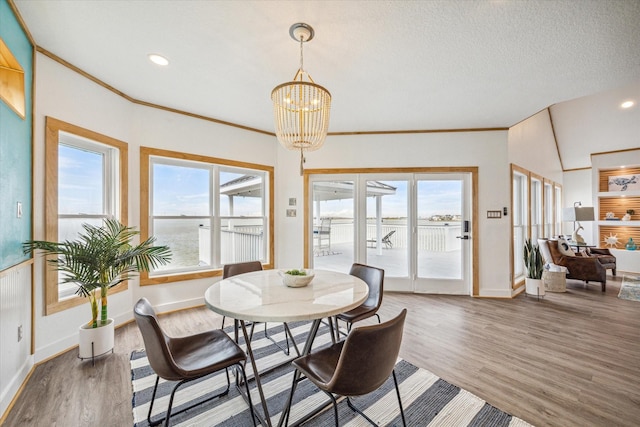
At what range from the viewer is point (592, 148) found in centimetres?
576

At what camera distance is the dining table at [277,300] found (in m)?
1.39

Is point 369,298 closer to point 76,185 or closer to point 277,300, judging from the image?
point 277,300

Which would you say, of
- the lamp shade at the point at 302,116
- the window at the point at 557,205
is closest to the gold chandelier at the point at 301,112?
the lamp shade at the point at 302,116

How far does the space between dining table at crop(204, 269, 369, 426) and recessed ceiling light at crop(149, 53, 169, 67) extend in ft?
Result: 6.72

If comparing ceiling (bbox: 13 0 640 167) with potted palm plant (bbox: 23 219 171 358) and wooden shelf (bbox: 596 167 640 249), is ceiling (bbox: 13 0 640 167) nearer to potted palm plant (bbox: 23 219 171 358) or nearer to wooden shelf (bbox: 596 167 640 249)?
potted palm plant (bbox: 23 219 171 358)

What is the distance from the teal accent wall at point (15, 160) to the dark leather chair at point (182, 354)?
47.2 inches

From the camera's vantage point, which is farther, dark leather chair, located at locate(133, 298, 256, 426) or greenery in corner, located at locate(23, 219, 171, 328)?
greenery in corner, located at locate(23, 219, 171, 328)

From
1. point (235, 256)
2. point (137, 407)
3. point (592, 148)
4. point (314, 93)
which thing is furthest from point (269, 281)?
point (592, 148)

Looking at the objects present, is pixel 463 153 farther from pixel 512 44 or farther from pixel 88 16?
pixel 88 16

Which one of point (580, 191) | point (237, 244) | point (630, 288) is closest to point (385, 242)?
point (237, 244)

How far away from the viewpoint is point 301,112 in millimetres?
1966

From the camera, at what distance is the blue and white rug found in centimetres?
404

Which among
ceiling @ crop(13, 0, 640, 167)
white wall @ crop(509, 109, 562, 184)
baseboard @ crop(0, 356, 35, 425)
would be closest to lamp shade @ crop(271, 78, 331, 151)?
ceiling @ crop(13, 0, 640, 167)

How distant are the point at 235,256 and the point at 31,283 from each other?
223cm
